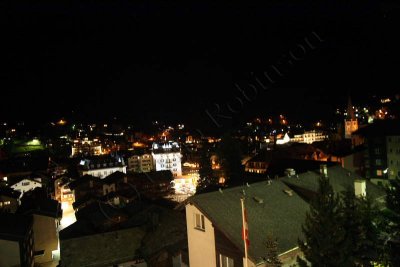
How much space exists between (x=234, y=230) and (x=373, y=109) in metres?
148

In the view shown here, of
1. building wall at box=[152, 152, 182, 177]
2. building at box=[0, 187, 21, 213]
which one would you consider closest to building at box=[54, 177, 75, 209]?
building at box=[0, 187, 21, 213]

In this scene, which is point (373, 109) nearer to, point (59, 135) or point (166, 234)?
point (59, 135)

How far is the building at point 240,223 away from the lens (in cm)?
1394

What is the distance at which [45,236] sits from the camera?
115 ft

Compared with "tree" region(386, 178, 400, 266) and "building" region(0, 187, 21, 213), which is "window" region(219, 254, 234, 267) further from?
"building" region(0, 187, 21, 213)

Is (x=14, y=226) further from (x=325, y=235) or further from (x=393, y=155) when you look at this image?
(x=393, y=155)

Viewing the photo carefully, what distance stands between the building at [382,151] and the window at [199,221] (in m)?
36.6

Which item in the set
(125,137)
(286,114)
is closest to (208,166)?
(125,137)

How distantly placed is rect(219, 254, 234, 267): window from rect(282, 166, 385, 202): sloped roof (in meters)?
6.83

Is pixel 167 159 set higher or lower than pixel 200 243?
lower

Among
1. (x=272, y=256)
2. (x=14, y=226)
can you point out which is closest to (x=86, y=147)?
(x=14, y=226)

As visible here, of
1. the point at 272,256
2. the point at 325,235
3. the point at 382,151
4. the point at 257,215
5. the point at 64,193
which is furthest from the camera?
the point at 64,193

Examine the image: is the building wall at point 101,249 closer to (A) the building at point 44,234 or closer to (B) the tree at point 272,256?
(A) the building at point 44,234

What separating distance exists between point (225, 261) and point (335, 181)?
1062 centimetres
